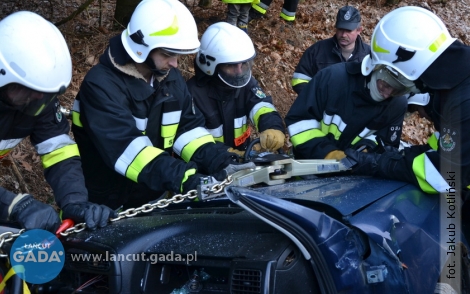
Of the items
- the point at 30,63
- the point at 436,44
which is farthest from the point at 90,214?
the point at 436,44

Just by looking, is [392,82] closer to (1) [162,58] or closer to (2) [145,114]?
(1) [162,58]

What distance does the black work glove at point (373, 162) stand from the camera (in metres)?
3.58

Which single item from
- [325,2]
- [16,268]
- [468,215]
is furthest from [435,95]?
[325,2]

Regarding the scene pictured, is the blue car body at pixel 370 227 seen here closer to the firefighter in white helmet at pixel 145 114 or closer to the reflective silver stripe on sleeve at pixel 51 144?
the firefighter in white helmet at pixel 145 114

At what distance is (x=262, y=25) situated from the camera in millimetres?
9328

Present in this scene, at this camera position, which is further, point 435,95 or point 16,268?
point 435,95

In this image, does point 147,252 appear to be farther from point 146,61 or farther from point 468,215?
point 468,215

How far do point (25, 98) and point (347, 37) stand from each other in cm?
442

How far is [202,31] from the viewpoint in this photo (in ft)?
27.0

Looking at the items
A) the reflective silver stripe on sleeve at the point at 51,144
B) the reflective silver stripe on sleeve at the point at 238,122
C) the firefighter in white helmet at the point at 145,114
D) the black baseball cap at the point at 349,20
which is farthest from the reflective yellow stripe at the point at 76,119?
the black baseball cap at the point at 349,20

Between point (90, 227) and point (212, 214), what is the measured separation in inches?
24.5

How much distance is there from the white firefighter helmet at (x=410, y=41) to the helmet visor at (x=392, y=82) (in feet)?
0.26

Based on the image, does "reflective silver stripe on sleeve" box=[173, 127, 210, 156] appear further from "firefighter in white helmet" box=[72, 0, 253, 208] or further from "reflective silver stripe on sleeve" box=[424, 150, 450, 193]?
"reflective silver stripe on sleeve" box=[424, 150, 450, 193]

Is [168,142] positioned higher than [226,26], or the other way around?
[226,26]
